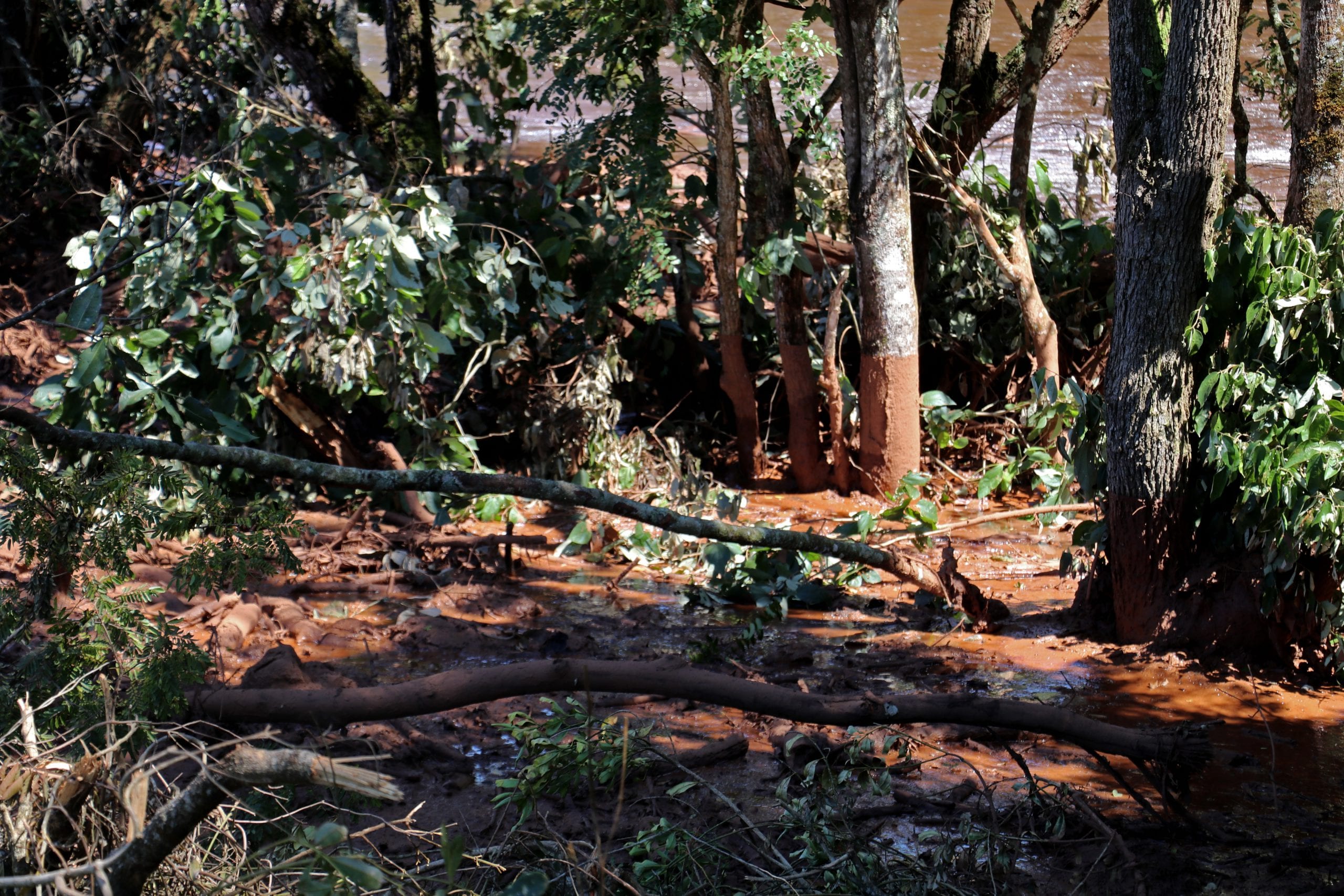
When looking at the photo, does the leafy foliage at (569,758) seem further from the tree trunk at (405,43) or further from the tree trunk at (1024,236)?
the tree trunk at (405,43)

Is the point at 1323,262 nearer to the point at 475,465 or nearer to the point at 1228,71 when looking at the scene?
the point at 1228,71

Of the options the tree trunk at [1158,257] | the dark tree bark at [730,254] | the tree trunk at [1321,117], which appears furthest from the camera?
the dark tree bark at [730,254]

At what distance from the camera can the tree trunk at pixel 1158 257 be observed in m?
3.92

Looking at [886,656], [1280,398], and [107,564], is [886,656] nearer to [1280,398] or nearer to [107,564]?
[1280,398]

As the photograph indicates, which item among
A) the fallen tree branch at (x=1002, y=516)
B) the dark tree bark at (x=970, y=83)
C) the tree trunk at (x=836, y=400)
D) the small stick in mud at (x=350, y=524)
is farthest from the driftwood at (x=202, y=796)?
the dark tree bark at (x=970, y=83)

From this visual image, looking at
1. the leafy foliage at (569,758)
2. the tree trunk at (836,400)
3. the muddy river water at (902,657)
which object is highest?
the tree trunk at (836,400)

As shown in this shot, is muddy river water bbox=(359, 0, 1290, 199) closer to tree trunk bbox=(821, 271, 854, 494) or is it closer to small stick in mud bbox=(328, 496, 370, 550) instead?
tree trunk bbox=(821, 271, 854, 494)

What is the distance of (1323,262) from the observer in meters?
3.98

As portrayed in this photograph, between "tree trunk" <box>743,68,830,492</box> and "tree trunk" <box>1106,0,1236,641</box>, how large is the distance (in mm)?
2255

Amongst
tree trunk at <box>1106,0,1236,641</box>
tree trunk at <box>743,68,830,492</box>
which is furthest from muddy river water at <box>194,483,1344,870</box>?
tree trunk at <box>743,68,830,492</box>

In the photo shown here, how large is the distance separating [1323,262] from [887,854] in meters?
2.65

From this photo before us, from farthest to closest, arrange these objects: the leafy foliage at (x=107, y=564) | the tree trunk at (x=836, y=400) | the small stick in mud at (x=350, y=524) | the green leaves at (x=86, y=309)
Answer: the tree trunk at (x=836, y=400) → the small stick in mud at (x=350, y=524) → the green leaves at (x=86, y=309) → the leafy foliage at (x=107, y=564)

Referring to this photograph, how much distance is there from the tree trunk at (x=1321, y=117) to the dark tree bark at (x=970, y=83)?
6.85 ft

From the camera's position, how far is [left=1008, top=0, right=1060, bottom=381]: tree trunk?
6.26 meters
